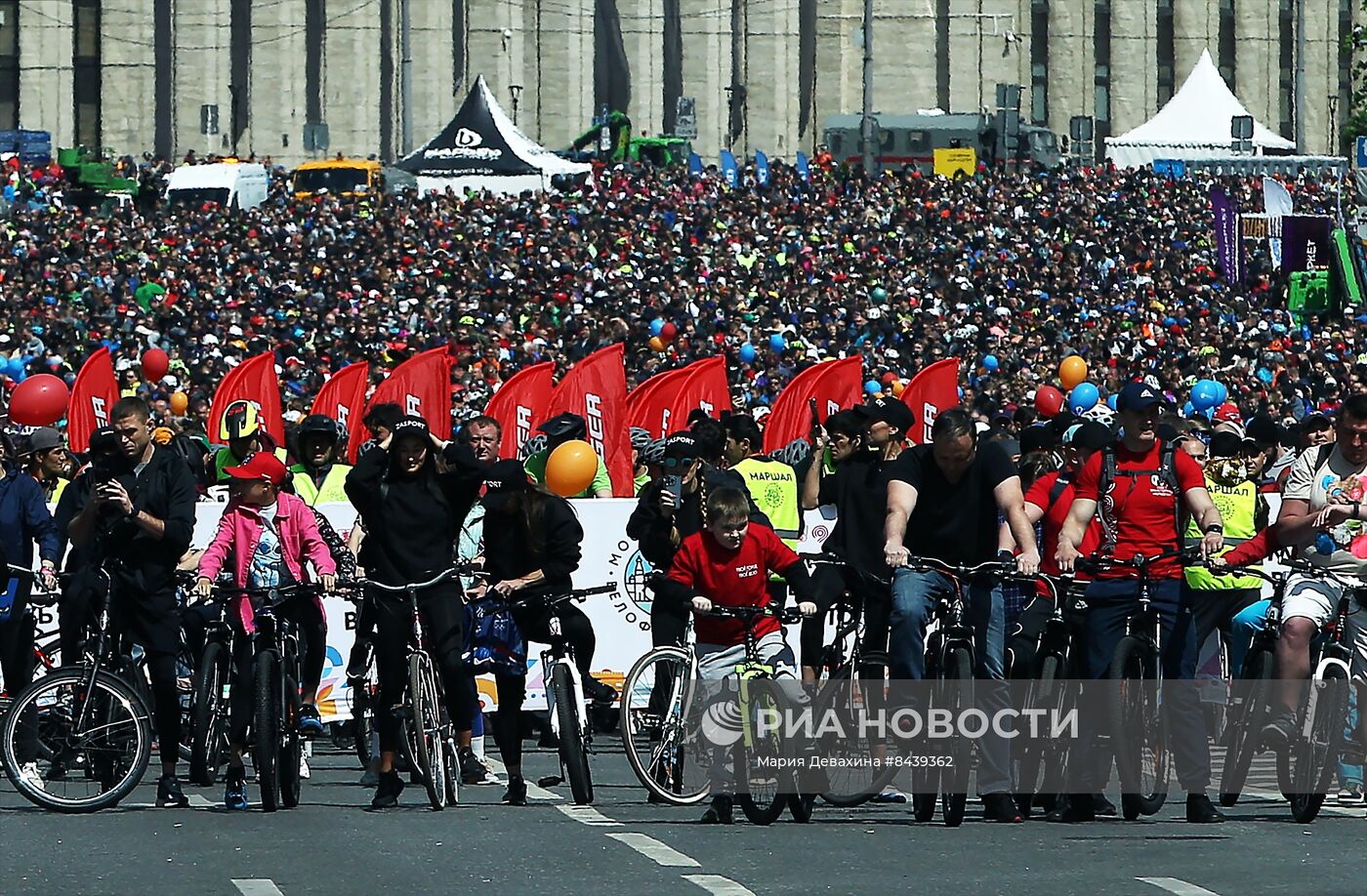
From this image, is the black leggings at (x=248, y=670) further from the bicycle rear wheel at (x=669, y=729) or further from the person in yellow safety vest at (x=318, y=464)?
the person in yellow safety vest at (x=318, y=464)

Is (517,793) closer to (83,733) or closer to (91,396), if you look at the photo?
(83,733)

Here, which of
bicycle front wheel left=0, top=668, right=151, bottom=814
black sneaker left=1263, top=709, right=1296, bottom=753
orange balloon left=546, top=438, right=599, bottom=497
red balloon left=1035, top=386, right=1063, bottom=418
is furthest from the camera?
red balloon left=1035, top=386, right=1063, bottom=418

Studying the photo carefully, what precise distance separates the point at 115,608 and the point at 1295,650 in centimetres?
470

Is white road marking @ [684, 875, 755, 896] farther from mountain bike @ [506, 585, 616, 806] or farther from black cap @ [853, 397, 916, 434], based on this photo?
black cap @ [853, 397, 916, 434]

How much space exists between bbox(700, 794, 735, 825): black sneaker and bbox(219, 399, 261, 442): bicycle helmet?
4.51 meters

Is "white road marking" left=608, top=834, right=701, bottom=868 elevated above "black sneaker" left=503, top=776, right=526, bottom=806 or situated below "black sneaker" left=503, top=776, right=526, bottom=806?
below

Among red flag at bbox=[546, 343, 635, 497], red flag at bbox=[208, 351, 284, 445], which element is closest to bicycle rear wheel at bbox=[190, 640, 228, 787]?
red flag at bbox=[546, 343, 635, 497]

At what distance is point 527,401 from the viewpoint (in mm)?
23203

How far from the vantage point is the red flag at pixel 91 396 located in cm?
2428

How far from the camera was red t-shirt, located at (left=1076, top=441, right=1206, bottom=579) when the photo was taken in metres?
11.7

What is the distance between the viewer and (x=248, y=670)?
39.7 ft

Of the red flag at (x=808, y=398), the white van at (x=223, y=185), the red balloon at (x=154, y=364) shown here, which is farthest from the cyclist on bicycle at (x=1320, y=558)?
the white van at (x=223, y=185)

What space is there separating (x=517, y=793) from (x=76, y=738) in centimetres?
180

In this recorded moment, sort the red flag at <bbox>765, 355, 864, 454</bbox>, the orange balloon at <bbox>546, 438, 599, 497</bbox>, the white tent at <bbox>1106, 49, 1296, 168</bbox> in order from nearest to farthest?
1. the orange balloon at <bbox>546, 438, 599, 497</bbox>
2. the red flag at <bbox>765, 355, 864, 454</bbox>
3. the white tent at <bbox>1106, 49, 1296, 168</bbox>
